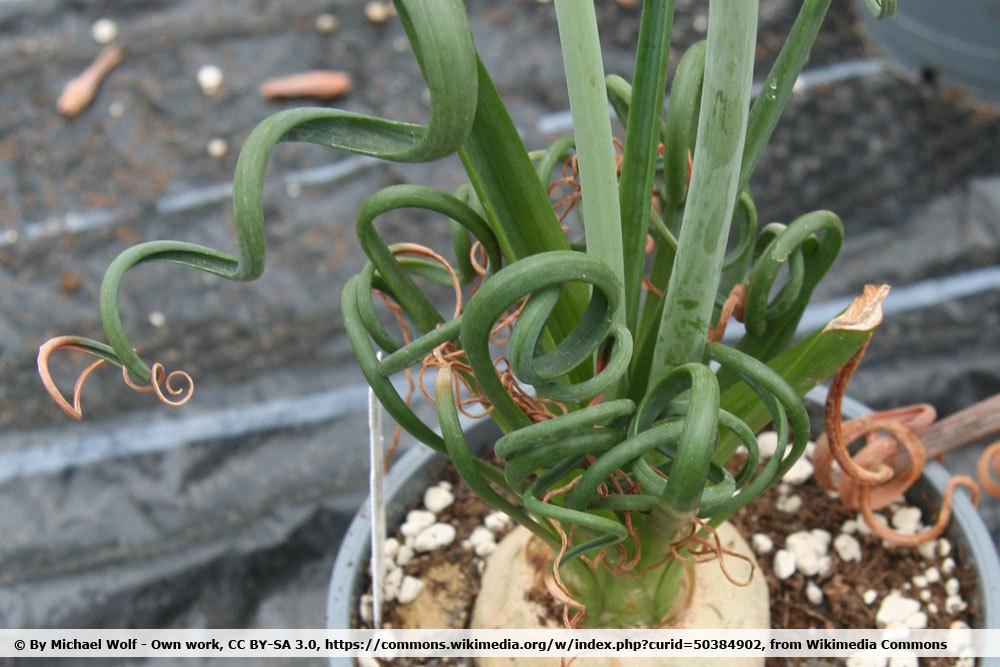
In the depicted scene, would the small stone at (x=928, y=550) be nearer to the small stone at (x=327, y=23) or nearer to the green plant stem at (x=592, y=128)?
the green plant stem at (x=592, y=128)

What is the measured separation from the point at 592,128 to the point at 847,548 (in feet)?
1.87

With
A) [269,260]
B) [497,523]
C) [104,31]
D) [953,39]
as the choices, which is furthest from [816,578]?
[104,31]

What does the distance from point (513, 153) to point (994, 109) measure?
5.01ft

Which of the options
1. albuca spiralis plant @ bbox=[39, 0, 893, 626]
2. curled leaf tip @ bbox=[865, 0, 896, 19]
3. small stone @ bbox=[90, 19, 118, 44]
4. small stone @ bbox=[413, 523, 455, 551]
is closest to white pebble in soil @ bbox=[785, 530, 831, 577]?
albuca spiralis plant @ bbox=[39, 0, 893, 626]

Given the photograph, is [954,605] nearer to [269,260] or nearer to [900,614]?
[900,614]

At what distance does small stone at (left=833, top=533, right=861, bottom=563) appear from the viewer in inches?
35.8

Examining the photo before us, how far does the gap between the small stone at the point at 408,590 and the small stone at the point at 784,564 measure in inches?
13.5

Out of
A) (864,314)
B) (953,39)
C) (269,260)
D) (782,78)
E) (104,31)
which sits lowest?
(269,260)

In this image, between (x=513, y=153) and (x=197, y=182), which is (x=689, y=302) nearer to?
(x=513, y=153)

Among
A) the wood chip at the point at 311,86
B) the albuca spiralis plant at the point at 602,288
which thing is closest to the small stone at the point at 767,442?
the albuca spiralis plant at the point at 602,288

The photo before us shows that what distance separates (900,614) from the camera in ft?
2.80

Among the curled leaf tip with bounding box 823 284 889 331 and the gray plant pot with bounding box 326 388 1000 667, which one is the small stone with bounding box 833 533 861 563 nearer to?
the gray plant pot with bounding box 326 388 1000 667

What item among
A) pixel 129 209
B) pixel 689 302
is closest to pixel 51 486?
pixel 129 209

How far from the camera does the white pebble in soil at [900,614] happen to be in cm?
84
